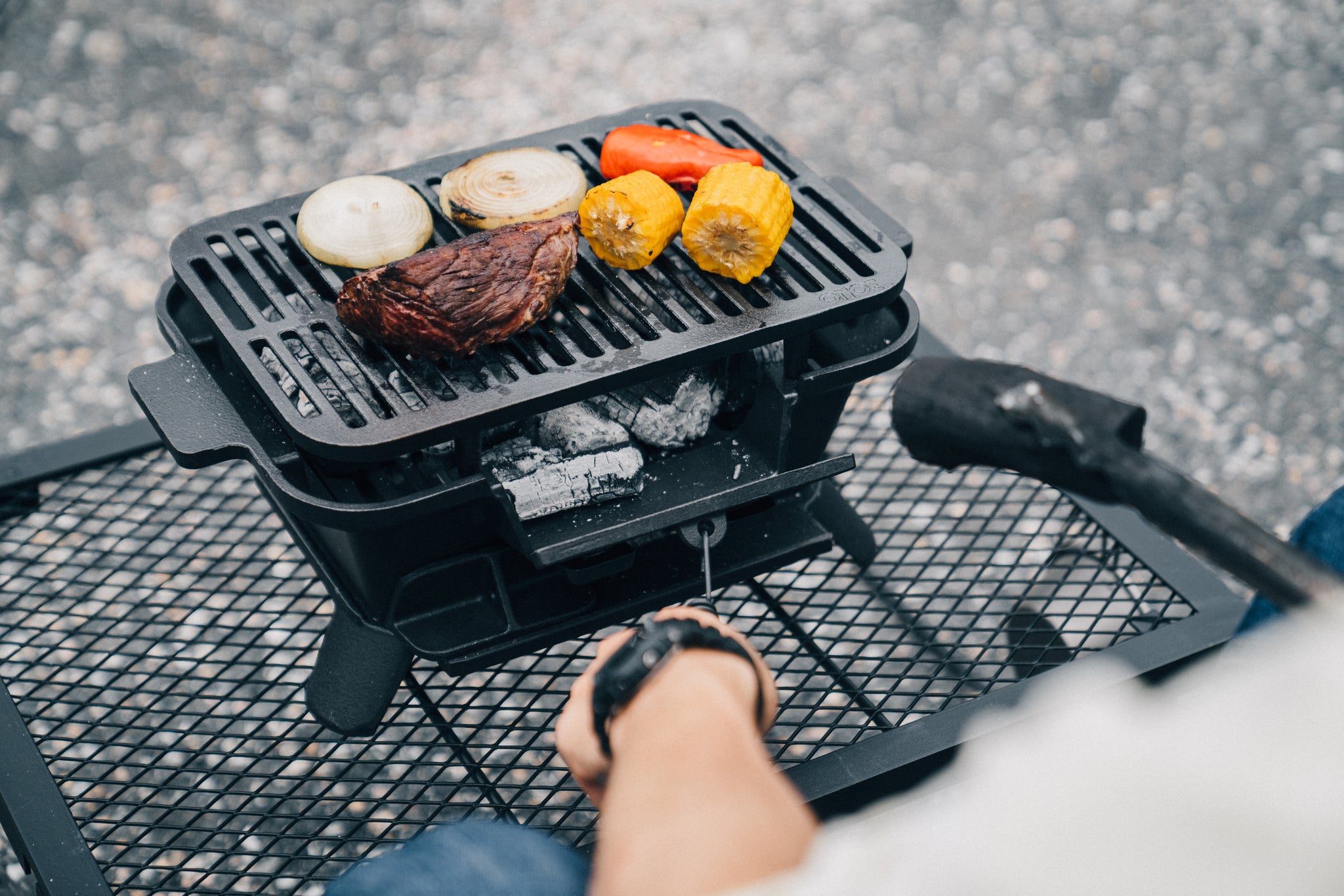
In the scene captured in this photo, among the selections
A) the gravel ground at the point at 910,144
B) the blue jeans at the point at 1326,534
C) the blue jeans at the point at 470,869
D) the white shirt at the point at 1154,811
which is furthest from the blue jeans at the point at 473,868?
the gravel ground at the point at 910,144

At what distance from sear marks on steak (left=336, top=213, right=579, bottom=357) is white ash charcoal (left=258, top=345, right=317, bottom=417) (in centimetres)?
9

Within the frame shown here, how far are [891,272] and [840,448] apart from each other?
0.83m

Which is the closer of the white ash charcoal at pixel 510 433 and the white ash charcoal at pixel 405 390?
the white ash charcoal at pixel 405 390

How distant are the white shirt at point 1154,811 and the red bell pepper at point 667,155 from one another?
2.78 ft

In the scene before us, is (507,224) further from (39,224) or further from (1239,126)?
(1239,126)

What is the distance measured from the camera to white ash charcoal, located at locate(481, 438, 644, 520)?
124 cm

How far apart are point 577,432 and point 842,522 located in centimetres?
54

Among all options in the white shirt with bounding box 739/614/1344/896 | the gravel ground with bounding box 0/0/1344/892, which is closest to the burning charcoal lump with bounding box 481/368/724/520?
the white shirt with bounding box 739/614/1344/896

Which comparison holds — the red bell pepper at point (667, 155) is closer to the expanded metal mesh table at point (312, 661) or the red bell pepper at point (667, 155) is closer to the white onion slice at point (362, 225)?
the white onion slice at point (362, 225)

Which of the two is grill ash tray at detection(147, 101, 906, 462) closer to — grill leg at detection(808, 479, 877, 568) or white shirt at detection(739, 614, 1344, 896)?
grill leg at detection(808, 479, 877, 568)

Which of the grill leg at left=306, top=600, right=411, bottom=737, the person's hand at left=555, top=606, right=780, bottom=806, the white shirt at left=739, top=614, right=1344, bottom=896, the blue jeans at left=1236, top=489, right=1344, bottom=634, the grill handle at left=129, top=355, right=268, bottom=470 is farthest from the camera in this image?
the grill leg at left=306, top=600, right=411, bottom=737

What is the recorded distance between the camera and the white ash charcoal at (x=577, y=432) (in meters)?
1.25

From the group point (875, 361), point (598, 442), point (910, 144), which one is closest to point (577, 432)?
point (598, 442)

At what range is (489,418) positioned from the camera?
109 cm
